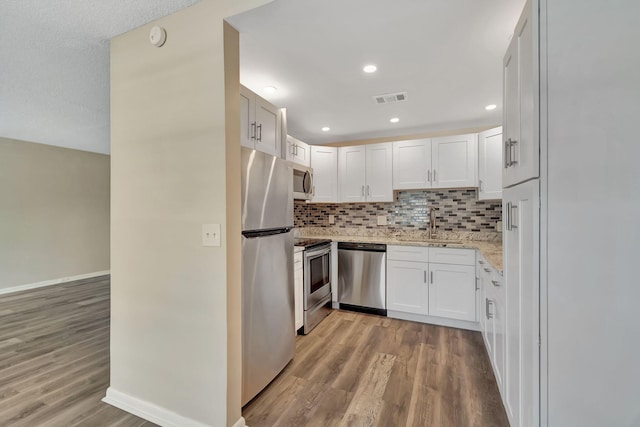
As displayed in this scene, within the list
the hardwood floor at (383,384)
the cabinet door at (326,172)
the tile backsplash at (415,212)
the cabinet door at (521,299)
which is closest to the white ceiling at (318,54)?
the cabinet door at (326,172)

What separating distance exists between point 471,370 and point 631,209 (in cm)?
203

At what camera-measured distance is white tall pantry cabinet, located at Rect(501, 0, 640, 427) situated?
2.10 feet

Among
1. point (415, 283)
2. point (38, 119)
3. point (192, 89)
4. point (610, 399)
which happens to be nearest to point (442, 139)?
point (415, 283)

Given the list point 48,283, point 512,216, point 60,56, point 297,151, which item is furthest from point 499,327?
point 48,283

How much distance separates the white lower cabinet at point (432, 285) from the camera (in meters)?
2.91

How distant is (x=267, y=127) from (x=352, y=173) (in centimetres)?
179

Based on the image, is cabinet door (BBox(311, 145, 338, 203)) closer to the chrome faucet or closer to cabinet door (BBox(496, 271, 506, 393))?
the chrome faucet

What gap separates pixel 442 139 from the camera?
10.9 ft

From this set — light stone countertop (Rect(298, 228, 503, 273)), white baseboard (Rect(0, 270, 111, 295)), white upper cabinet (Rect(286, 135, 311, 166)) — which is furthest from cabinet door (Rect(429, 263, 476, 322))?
white baseboard (Rect(0, 270, 111, 295))

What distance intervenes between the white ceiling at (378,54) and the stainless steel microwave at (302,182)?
65cm

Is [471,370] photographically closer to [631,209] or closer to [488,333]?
[488,333]

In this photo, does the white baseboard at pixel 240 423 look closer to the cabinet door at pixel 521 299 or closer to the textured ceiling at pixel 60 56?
the cabinet door at pixel 521 299

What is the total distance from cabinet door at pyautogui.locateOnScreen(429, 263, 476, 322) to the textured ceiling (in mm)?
3118

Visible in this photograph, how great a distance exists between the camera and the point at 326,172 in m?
3.87
